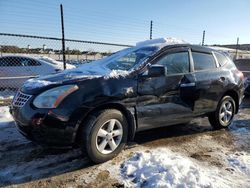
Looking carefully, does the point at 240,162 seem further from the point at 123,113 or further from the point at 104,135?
the point at 104,135

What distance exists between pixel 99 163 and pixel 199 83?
2.26 metres

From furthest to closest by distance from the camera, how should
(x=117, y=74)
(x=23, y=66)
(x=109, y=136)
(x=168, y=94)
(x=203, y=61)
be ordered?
(x=23, y=66), (x=203, y=61), (x=168, y=94), (x=117, y=74), (x=109, y=136)

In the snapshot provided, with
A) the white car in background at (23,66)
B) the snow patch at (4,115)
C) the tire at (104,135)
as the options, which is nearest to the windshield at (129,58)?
the tire at (104,135)

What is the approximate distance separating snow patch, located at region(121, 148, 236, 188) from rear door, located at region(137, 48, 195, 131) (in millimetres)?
603

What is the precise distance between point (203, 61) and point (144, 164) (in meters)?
2.44

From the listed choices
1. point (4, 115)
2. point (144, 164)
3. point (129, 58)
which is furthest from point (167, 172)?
point (4, 115)

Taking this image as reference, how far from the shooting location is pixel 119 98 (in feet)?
12.5

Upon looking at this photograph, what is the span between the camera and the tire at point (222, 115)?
5.48 metres

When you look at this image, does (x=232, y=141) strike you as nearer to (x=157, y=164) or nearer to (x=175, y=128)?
(x=175, y=128)

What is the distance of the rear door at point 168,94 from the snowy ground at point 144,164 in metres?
0.47

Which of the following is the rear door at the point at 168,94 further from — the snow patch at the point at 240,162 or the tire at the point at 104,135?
the snow patch at the point at 240,162

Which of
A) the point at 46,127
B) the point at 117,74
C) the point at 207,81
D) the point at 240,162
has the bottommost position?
the point at 240,162

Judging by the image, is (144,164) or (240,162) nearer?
(144,164)

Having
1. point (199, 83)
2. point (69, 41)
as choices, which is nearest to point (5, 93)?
point (69, 41)
